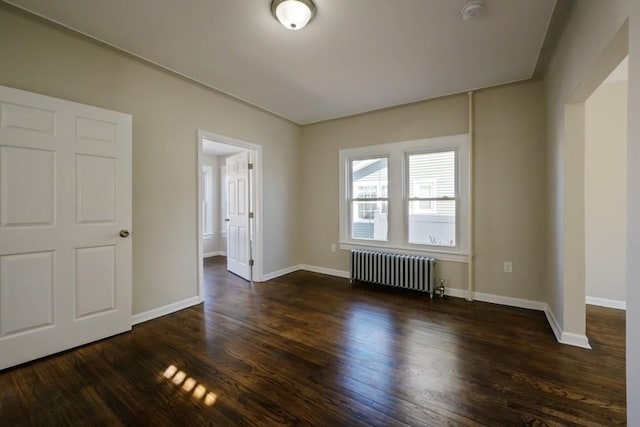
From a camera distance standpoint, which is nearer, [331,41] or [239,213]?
[331,41]

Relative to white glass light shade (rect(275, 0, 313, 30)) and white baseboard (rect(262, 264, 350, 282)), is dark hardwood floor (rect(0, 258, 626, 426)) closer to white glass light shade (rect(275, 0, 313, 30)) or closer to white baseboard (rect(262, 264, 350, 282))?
white baseboard (rect(262, 264, 350, 282))

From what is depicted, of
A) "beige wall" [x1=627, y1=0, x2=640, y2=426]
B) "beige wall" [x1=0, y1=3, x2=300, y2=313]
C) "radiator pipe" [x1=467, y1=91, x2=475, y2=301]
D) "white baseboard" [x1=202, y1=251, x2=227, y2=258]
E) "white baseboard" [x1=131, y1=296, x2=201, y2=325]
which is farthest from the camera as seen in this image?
"white baseboard" [x1=202, y1=251, x2=227, y2=258]

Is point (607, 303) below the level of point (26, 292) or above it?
below

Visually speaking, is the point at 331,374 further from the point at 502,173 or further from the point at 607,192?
the point at 607,192

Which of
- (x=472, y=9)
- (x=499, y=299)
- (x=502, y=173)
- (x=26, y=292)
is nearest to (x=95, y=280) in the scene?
(x=26, y=292)

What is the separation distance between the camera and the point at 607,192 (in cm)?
313

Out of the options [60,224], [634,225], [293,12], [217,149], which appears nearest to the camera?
[634,225]

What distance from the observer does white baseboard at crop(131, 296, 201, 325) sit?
278cm

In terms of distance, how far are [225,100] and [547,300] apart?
4564 mm

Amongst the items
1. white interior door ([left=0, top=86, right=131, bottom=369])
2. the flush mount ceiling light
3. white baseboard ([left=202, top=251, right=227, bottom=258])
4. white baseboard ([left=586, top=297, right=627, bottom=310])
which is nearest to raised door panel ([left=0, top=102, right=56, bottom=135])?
white interior door ([left=0, top=86, right=131, bottom=369])

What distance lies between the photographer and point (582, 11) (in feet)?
5.87

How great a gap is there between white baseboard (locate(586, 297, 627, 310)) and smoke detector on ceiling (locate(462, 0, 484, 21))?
346cm

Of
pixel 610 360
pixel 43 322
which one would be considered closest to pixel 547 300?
pixel 610 360

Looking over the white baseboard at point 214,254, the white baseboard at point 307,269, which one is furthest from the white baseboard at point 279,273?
the white baseboard at point 214,254
